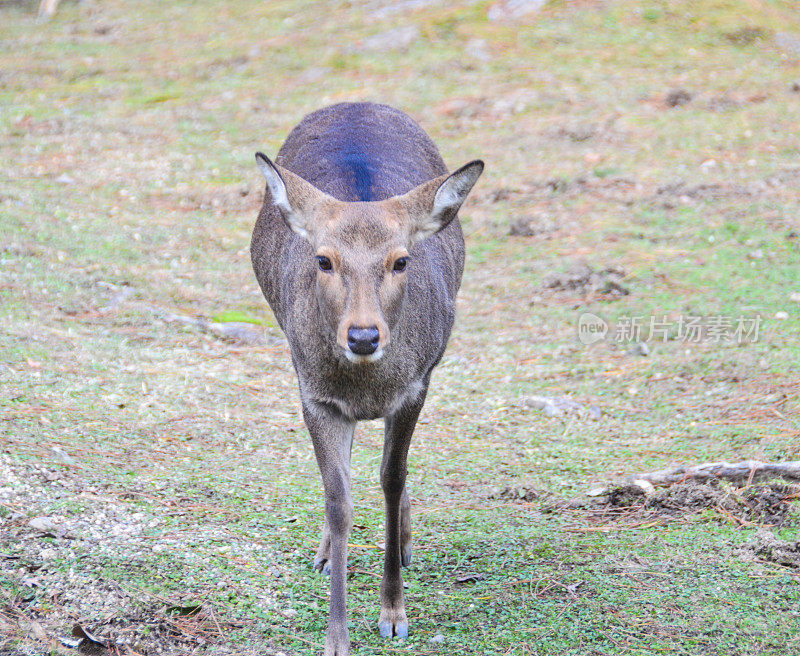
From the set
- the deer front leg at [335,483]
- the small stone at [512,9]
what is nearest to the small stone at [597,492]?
the deer front leg at [335,483]

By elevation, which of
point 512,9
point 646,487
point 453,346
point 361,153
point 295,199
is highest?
point 295,199

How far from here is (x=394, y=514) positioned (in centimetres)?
434

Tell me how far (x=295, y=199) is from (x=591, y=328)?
15.2ft

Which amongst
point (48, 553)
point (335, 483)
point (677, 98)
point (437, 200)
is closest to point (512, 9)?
point (677, 98)

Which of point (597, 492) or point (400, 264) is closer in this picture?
point (400, 264)

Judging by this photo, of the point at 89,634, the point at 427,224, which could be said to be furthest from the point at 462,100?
the point at 89,634

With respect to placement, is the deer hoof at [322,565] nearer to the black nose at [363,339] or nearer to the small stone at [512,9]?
the black nose at [363,339]

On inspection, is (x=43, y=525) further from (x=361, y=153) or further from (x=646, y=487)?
(x=646, y=487)

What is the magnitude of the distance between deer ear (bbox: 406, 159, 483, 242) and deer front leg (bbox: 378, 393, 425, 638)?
79cm

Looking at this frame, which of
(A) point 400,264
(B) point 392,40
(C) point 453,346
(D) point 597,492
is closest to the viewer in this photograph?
(A) point 400,264

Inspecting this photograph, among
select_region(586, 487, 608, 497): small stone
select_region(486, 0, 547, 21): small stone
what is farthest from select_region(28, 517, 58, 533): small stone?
select_region(486, 0, 547, 21): small stone

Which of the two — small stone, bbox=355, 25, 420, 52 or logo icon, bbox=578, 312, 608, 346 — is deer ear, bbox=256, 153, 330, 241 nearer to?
logo icon, bbox=578, 312, 608, 346

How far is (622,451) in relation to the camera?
6043 mm

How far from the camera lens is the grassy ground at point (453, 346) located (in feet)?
13.7
